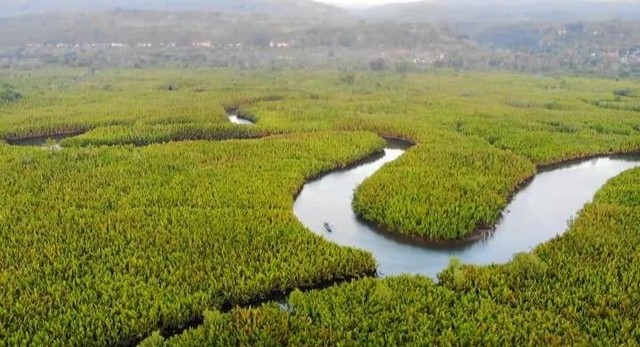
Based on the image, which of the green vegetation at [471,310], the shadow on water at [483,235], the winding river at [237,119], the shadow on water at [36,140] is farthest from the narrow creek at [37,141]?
the green vegetation at [471,310]

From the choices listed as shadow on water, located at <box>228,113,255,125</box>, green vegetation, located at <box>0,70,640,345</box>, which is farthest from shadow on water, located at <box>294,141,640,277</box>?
shadow on water, located at <box>228,113,255,125</box>

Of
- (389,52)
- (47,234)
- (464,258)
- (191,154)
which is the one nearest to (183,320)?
(47,234)

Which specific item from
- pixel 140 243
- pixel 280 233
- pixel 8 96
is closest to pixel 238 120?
pixel 8 96

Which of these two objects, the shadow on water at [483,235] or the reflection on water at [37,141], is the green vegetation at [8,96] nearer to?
the reflection on water at [37,141]

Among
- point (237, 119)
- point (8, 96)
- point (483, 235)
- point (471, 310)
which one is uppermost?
point (471, 310)

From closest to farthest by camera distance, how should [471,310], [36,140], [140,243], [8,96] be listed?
[471,310]
[140,243]
[36,140]
[8,96]

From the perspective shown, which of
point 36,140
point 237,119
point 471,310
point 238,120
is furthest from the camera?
point 237,119

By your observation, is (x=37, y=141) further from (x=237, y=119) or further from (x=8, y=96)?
(x=8, y=96)
